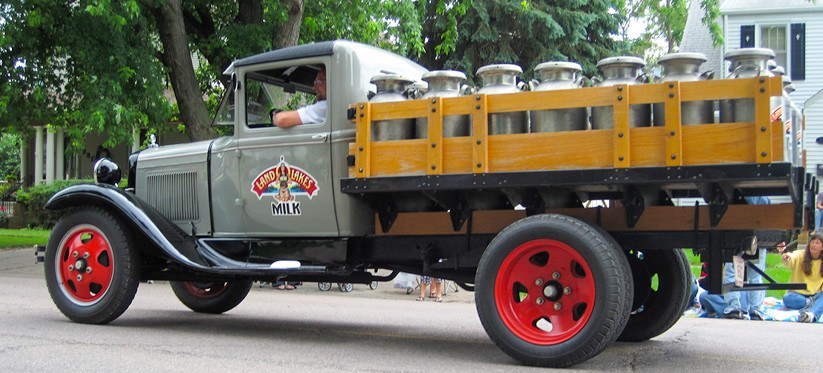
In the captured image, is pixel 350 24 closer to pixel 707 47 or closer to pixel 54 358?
pixel 54 358

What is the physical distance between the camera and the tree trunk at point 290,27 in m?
13.1

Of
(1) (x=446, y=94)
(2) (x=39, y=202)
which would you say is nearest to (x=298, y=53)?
(1) (x=446, y=94)

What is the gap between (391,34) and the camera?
1519 centimetres

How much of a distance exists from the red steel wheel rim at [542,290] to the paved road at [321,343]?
0.28 metres

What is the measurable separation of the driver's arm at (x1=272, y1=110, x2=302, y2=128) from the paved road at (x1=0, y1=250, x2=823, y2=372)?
5.60 ft

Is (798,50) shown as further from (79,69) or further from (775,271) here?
(79,69)

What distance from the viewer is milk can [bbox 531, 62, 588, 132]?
5742 millimetres

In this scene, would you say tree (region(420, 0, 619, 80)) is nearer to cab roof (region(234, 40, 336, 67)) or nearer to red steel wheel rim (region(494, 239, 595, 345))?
cab roof (region(234, 40, 336, 67))

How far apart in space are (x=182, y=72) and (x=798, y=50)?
17194 mm

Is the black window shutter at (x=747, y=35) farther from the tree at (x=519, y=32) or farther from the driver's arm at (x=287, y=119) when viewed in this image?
the driver's arm at (x=287, y=119)

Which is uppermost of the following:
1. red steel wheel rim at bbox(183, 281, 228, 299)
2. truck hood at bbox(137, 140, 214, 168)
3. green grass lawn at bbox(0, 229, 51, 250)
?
truck hood at bbox(137, 140, 214, 168)

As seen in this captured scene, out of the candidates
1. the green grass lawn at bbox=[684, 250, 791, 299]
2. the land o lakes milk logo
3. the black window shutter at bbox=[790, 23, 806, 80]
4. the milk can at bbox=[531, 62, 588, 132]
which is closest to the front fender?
the land o lakes milk logo

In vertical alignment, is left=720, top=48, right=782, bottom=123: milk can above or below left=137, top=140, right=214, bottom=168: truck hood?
above

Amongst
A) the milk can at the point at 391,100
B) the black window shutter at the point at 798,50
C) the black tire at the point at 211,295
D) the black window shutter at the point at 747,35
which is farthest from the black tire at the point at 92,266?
the black window shutter at the point at 747,35
